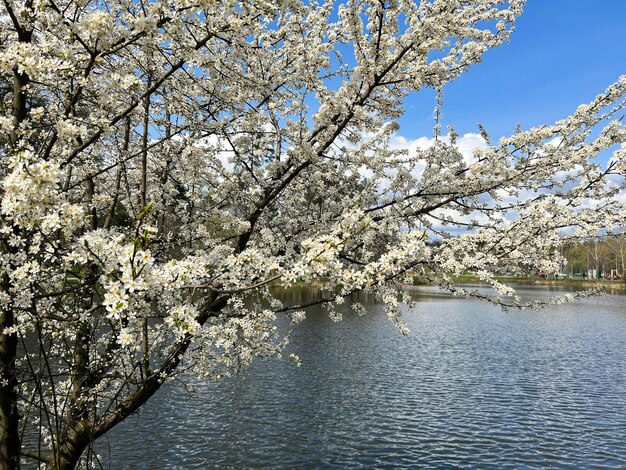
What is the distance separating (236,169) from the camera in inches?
300

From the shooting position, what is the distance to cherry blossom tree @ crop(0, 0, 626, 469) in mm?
4301

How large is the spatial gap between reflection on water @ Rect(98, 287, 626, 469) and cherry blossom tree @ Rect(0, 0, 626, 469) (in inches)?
98.9

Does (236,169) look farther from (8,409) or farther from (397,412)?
(397,412)

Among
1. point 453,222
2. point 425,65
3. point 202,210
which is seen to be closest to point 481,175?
point 453,222

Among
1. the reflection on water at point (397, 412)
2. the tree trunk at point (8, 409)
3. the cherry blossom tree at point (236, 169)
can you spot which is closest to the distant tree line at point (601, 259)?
the reflection on water at point (397, 412)

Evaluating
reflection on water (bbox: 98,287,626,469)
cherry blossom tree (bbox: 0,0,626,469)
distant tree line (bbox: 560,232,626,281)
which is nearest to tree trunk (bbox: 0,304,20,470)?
cherry blossom tree (bbox: 0,0,626,469)

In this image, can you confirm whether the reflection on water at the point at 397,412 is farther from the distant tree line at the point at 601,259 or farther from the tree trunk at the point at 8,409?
the distant tree line at the point at 601,259

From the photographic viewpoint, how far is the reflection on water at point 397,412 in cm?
1185

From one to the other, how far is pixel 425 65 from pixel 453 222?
7.61 feet

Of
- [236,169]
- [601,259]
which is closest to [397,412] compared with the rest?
[236,169]

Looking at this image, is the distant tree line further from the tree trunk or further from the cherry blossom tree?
the tree trunk

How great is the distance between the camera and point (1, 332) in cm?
528

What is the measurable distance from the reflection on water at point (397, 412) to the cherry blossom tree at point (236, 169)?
251cm

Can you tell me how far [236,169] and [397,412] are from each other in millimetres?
10560
